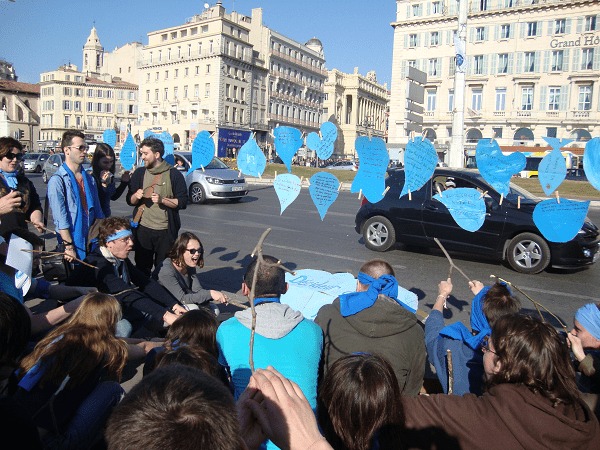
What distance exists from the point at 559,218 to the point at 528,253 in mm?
4029

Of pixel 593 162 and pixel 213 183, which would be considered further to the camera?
pixel 213 183

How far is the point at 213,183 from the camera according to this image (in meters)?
14.8

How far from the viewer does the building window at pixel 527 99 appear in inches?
1764

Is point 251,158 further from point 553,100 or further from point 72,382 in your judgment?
point 553,100

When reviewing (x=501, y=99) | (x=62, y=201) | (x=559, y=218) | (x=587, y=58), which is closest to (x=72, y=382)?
(x=62, y=201)

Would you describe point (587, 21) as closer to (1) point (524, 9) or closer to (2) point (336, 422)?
(1) point (524, 9)

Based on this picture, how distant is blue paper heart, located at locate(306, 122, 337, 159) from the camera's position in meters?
4.34

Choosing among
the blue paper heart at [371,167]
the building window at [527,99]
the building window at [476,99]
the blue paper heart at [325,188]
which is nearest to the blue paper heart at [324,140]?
the blue paper heart at [325,188]

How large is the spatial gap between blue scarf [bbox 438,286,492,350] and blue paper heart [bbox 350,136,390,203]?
145 cm

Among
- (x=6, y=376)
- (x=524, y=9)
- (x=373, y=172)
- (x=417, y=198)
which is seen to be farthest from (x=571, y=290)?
(x=524, y=9)

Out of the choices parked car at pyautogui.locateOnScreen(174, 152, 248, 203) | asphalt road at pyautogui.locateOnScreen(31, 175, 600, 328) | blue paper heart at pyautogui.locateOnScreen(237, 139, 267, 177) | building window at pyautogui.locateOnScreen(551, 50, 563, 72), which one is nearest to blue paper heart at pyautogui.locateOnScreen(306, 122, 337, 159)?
blue paper heart at pyautogui.locateOnScreen(237, 139, 267, 177)

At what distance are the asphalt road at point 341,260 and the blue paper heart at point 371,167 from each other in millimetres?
2087

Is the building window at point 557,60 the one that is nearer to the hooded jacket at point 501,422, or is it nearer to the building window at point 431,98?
the building window at point 431,98

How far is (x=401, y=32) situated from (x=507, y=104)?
558 inches
